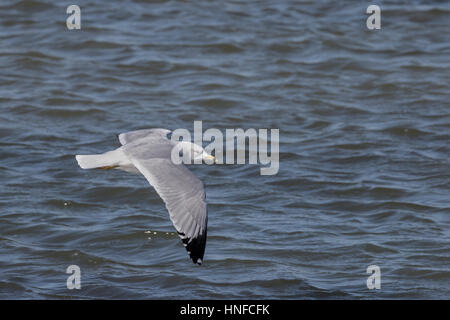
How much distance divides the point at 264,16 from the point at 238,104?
7.89 feet

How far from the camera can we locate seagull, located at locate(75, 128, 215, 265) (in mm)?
5512

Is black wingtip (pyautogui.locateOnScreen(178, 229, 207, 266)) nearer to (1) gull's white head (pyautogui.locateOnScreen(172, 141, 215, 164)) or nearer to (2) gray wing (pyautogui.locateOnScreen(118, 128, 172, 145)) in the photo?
(1) gull's white head (pyautogui.locateOnScreen(172, 141, 215, 164))

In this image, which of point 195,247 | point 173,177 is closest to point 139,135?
point 173,177

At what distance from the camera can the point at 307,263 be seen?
6.90 metres

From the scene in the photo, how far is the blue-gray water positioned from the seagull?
0.91 meters

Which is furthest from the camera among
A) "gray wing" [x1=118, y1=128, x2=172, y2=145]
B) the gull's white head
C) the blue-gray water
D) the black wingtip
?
the blue-gray water

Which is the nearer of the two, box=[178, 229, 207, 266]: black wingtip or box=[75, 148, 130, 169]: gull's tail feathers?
box=[178, 229, 207, 266]: black wingtip

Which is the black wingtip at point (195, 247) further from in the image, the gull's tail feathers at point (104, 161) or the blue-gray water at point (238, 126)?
the blue-gray water at point (238, 126)

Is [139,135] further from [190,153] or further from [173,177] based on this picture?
[173,177]

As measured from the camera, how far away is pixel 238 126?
9367 millimetres

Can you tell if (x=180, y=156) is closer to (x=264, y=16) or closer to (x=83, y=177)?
(x=83, y=177)

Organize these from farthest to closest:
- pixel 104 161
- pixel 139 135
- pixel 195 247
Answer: pixel 139 135 < pixel 104 161 < pixel 195 247

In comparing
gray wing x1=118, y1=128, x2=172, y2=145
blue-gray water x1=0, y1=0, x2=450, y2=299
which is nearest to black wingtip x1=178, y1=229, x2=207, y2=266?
blue-gray water x1=0, y1=0, x2=450, y2=299

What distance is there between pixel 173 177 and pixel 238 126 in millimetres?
3652
